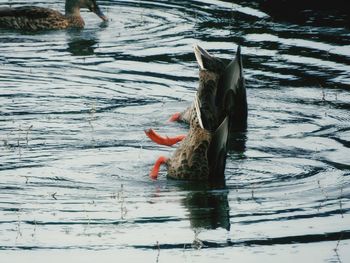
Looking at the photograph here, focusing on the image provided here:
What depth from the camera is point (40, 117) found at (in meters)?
12.3

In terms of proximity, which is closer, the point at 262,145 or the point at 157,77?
the point at 262,145

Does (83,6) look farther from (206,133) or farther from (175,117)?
(206,133)

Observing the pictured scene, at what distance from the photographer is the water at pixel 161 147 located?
27.3 ft

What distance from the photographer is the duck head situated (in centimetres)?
1841

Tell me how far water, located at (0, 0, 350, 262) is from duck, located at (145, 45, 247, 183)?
0.16m

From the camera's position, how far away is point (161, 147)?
1136 centimetres

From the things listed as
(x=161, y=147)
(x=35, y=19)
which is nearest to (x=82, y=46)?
(x=35, y=19)

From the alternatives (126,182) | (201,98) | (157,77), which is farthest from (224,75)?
(157,77)

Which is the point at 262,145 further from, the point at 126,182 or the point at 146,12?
the point at 146,12

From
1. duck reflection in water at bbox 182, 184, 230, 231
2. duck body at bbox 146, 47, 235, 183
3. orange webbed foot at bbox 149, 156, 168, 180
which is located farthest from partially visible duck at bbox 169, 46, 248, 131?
duck reflection in water at bbox 182, 184, 230, 231

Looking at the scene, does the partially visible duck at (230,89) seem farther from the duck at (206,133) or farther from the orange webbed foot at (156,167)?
the orange webbed foot at (156,167)

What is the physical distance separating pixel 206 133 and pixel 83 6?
913cm

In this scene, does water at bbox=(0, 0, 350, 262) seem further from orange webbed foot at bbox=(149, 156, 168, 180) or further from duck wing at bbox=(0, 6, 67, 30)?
duck wing at bbox=(0, 6, 67, 30)

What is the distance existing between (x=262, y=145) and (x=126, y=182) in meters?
1.99
